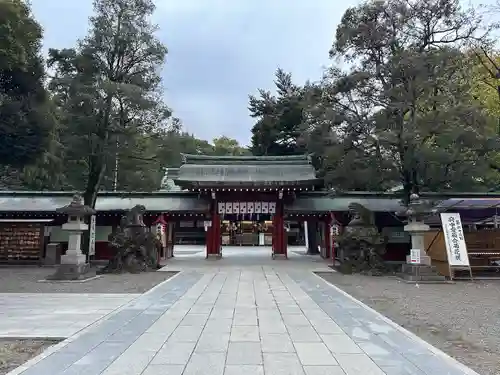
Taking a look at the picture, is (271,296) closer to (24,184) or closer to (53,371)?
(53,371)

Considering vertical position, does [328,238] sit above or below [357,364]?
above

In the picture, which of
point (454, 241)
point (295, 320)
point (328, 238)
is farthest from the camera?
point (328, 238)

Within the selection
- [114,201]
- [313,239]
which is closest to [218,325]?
[114,201]

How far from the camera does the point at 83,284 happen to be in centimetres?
1295

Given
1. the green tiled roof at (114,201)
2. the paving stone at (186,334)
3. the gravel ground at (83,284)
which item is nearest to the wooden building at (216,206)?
the green tiled roof at (114,201)

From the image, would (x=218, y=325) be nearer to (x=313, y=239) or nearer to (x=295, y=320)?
(x=295, y=320)

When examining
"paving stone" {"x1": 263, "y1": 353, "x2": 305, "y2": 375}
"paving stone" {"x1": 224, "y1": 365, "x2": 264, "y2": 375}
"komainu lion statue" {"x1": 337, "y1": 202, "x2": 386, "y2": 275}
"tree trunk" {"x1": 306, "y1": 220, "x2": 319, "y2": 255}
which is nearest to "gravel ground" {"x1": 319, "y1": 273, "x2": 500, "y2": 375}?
"komainu lion statue" {"x1": 337, "y1": 202, "x2": 386, "y2": 275}

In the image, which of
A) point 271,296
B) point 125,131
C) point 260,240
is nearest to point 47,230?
point 125,131

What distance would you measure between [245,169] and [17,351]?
19527mm

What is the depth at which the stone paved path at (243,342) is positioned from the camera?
480 cm

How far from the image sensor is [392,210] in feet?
70.1

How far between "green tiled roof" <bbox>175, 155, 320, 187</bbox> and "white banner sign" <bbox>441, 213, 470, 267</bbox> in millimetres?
8559

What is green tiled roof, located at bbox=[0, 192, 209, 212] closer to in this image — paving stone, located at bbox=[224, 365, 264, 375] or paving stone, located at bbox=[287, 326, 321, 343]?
paving stone, located at bbox=[287, 326, 321, 343]

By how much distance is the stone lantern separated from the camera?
1402 cm
